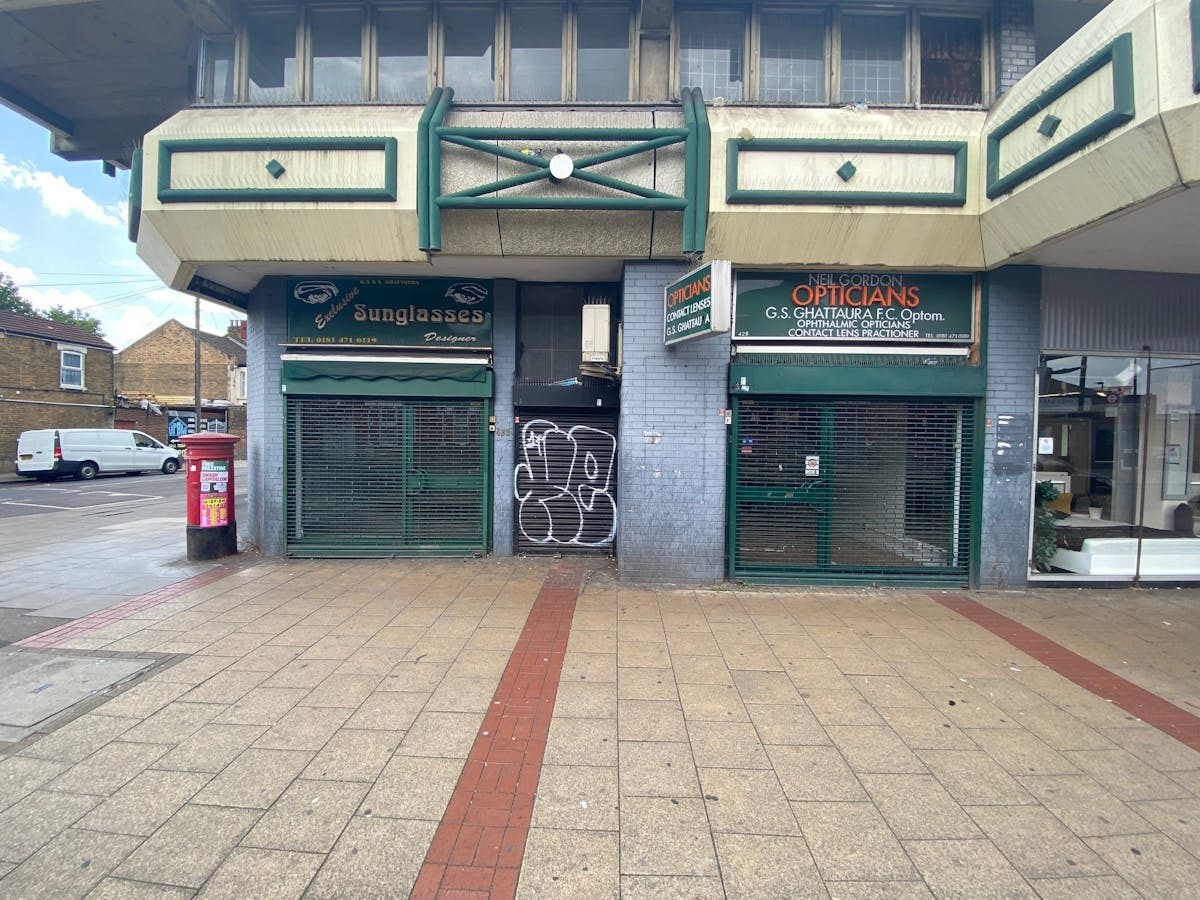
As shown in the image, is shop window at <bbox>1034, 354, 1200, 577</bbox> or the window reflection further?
the window reflection

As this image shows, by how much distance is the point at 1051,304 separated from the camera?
6.54 metres

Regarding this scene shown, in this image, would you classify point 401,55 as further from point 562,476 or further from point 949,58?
point 949,58

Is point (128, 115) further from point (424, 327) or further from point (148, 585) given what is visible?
point (148, 585)

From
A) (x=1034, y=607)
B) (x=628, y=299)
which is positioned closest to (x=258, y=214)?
(x=628, y=299)

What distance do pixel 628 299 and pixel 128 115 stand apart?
880 cm

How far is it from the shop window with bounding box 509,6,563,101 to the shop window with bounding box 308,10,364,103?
6.41 feet

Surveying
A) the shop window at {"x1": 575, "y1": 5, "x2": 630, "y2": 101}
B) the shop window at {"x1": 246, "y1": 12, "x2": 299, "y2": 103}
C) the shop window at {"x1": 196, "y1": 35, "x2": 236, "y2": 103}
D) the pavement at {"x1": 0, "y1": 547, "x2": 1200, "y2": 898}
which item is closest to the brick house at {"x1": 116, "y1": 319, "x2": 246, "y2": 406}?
the shop window at {"x1": 196, "y1": 35, "x2": 236, "y2": 103}

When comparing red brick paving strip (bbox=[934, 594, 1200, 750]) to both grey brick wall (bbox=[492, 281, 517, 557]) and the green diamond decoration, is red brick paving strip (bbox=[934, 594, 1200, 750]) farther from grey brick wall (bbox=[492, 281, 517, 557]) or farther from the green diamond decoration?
grey brick wall (bbox=[492, 281, 517, 557])

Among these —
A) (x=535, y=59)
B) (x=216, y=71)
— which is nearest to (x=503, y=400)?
(x=535, y=59)

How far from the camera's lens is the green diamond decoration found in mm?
4915

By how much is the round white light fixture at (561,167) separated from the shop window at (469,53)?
5.79ft

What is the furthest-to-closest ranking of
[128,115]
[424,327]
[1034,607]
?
[128,115] → [424,327] → [1034,607]

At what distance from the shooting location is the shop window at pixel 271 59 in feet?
23.3

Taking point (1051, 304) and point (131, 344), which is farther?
point (131, 344)
